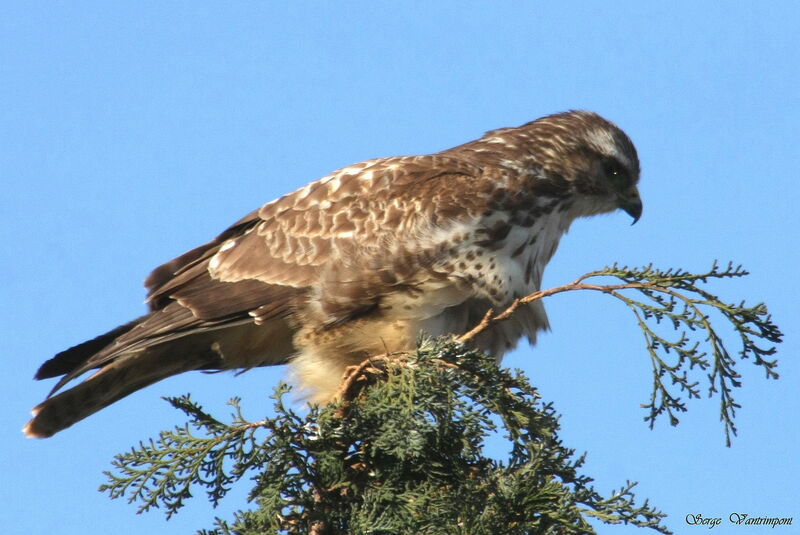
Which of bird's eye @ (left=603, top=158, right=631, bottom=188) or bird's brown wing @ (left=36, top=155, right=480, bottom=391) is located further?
bird's eye @ (left=603, top=158, right=631, bottom=188)

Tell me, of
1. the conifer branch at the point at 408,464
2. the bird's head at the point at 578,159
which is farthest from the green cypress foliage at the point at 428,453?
the bird's head at the point at 578,159

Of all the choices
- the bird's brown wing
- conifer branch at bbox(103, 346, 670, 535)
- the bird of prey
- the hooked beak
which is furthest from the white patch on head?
conifer branch at bbox(103, 346, 670, 535)

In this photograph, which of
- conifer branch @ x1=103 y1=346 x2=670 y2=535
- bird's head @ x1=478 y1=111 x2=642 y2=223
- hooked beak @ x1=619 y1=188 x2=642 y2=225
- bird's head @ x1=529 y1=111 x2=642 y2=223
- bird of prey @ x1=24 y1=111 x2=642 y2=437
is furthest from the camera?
hooked beak @ x1=619 y1=188 x2=642 y2=225

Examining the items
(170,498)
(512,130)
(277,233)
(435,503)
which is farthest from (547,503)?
(512,130)

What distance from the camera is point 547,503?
3.83 meters

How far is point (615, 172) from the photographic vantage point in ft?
21.0

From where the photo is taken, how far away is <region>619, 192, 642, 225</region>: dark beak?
21.4ft

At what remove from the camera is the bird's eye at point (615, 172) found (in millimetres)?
6383

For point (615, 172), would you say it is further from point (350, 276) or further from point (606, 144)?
point (350, 276)

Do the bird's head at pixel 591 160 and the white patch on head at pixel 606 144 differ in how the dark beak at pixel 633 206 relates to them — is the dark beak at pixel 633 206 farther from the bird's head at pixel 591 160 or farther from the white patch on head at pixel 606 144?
the white patch on head at pixel 606 144

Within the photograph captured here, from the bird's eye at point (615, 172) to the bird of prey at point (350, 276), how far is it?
0.30 m

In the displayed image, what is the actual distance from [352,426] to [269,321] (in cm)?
143

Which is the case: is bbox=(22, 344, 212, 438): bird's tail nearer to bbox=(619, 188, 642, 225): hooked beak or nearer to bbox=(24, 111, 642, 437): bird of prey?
bbox=(24, 111, 642, 437): bird of prey

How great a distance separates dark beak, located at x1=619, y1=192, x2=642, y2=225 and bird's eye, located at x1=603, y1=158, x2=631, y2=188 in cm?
12
